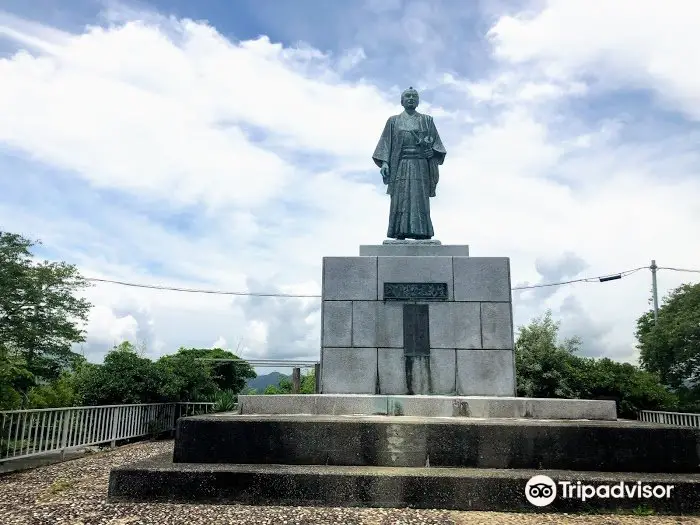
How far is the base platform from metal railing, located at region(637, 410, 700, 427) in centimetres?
596

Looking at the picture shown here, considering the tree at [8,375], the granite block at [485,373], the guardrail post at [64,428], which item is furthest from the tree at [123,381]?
the granite block at [485,373]

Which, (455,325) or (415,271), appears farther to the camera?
(415,271)

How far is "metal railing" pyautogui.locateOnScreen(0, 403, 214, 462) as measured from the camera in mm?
8883

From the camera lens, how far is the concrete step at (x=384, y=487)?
5.70 m

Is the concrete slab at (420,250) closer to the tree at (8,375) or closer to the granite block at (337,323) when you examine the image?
the granite block at (337,323)

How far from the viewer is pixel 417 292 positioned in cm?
867

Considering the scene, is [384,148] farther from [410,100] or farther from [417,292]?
[417,292]

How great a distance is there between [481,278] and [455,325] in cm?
86

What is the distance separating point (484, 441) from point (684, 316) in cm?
2229

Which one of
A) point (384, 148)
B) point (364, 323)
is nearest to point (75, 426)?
point (364, 323)

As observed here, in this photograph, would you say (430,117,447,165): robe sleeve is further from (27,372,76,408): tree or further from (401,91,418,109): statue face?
(27,372,76,408): tree

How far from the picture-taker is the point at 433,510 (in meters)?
5.68

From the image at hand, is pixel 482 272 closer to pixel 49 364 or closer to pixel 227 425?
pixel 227 425

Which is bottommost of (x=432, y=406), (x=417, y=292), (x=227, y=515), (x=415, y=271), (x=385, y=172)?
(x=227, y=515)
